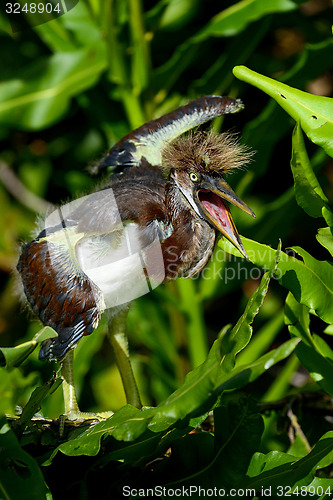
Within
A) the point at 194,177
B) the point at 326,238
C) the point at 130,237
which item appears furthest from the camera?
the point at 194,177

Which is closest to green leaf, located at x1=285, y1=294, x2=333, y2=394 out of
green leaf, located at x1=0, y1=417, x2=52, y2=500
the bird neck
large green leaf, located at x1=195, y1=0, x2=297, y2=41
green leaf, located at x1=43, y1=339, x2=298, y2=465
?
green leaf, located at x1=43, y1=339, x2=298, y2=465

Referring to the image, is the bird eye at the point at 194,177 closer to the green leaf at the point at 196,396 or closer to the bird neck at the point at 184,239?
the bird neck at the point at 184,239

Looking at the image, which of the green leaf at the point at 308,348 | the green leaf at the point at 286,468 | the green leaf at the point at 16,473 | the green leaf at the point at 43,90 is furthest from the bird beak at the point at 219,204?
the green leaf at the point at 43,90

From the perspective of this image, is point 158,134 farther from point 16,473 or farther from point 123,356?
point 16,473

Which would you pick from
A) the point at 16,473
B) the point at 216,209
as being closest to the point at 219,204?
the point at 216,209

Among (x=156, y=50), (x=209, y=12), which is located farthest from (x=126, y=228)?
(x=209, y=12)

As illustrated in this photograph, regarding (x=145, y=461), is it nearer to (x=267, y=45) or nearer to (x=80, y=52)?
(x=80, y=52)
